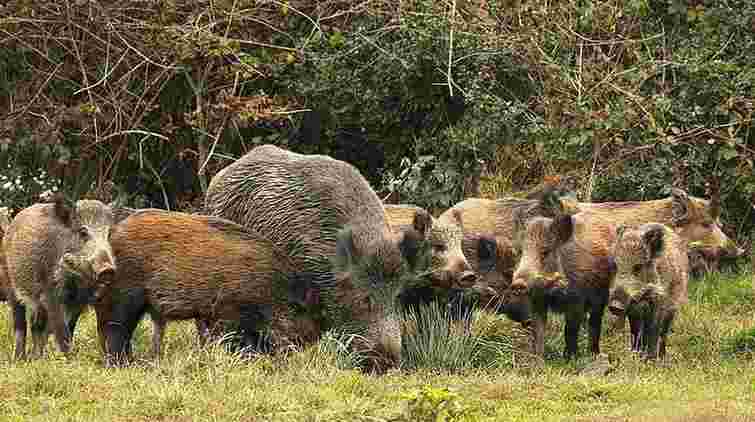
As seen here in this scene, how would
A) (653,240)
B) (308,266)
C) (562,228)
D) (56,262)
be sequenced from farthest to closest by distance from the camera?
1. (562,228)
2. (653,240)
3. (308,266)
4. (56,262)

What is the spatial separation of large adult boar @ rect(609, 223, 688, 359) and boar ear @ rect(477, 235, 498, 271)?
3.44 feet

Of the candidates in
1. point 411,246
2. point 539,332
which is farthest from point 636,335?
point 411,246

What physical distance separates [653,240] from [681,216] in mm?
2107

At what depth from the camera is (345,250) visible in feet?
33.5

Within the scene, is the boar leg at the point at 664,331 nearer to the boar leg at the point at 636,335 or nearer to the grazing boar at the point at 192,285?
the boar leg at the point at 636,335

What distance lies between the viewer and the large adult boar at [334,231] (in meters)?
10.1

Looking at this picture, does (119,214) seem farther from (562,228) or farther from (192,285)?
(562,228)

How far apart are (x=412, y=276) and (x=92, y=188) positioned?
7.14m

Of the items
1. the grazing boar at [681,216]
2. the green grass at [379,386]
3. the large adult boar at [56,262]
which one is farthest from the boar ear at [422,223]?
the large adult boar at [56,262]

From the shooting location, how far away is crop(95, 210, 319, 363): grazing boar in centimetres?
995

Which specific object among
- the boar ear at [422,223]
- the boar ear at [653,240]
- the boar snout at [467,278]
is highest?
the boar ear at [422,223]

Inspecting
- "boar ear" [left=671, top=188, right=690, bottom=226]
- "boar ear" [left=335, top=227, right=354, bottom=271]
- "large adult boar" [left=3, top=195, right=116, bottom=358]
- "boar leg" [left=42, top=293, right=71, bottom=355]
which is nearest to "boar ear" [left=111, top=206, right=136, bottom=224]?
"large adult boar" [left=3, top=195, right=116, bottom=358]

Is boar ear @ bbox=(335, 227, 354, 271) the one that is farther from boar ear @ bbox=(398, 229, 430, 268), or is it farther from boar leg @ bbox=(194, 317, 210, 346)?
boar leg @ bbox=(194, 317, 210, 346)

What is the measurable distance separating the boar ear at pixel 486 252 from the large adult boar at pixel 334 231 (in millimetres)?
710
